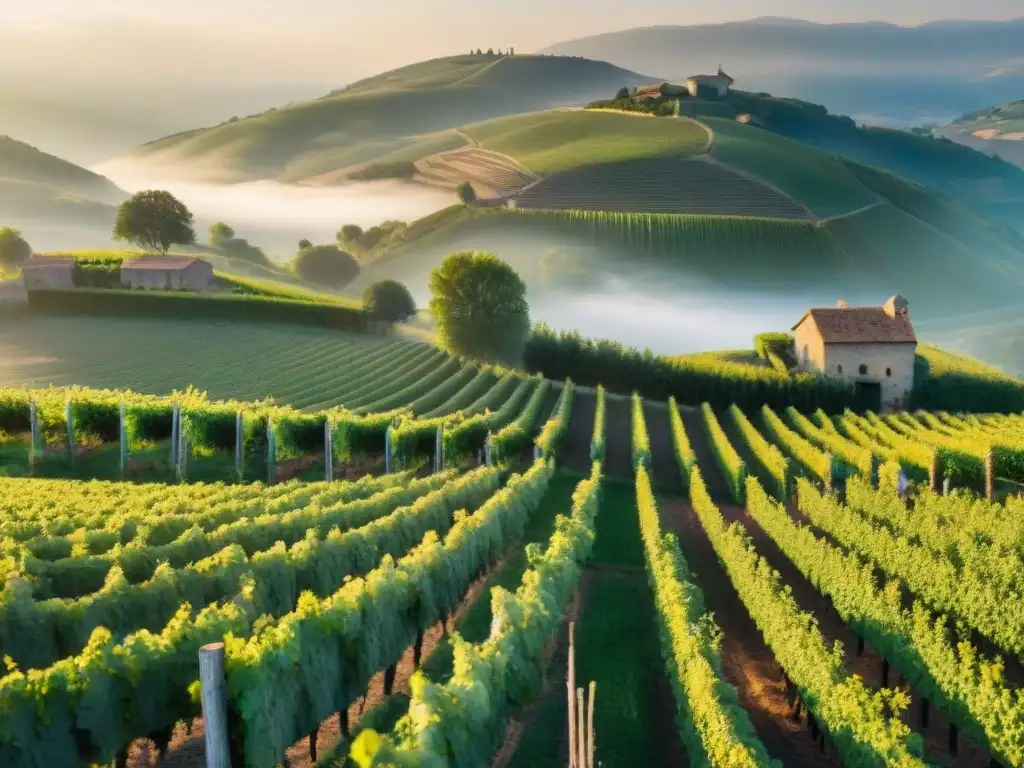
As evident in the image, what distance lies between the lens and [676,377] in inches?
2208

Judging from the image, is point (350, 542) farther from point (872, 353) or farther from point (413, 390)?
point (872, 353)

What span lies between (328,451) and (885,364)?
1495 inches

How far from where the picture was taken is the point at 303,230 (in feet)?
586

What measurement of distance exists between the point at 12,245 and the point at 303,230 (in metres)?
90.2

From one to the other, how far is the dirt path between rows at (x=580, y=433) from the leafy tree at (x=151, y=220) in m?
51.5

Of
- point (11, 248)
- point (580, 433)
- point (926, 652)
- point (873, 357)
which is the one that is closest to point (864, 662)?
point (926, 652)

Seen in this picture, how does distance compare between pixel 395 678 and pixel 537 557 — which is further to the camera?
pixel 537 557

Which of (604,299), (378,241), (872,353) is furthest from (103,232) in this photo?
(872,353)

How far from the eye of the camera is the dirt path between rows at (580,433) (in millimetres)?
37388

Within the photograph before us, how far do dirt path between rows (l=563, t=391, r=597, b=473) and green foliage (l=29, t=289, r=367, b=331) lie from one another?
22615 mm

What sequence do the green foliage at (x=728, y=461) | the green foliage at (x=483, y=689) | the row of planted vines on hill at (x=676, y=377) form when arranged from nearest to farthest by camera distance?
1. the green foliage at (x=483, y=689)
2. the green foliage at (x=728, y=461)
3. the row of planted vines on hill at (x=676, y=377)

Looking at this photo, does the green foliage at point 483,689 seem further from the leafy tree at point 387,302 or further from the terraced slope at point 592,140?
the terraced slope at point 592,140

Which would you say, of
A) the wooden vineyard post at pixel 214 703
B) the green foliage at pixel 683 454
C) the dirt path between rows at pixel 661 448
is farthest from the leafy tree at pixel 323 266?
the wooden vineyard post at pixel 214 703

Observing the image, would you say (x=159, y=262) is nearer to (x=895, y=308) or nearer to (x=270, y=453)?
(x=270, y=453)
